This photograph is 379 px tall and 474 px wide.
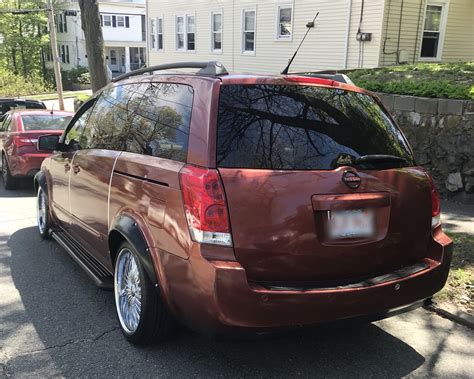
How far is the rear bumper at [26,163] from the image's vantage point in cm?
909

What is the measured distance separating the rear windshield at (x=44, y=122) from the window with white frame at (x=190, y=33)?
1742 centimetres

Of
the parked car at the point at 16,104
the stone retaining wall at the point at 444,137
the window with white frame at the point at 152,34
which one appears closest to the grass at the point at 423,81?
the stone retaining wall at the point at 444,137

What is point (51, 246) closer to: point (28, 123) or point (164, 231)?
point (164, 231)

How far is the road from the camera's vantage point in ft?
10.7

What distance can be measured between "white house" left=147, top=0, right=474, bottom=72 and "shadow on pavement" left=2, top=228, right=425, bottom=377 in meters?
14.5

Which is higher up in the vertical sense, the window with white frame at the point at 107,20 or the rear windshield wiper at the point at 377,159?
the window with white frame at the point at 107,20

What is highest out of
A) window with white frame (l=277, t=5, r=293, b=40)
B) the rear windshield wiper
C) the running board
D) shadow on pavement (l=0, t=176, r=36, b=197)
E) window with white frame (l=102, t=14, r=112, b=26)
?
window with white frame (l=102, t=14, r=112, b=26)

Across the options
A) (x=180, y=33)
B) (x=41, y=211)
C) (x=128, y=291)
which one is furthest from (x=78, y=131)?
(x=180, y=33)

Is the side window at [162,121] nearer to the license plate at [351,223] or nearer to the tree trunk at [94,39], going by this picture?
the license plate at [351,223]

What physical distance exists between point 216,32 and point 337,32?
8146 mm

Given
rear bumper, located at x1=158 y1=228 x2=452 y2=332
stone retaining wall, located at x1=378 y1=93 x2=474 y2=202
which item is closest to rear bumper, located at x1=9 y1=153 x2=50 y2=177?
stone retaining wall, located at x1=378 y1=93 x2=474 y2=202

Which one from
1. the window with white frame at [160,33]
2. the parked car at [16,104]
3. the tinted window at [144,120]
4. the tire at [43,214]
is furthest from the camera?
the window with white frame at [160,33]

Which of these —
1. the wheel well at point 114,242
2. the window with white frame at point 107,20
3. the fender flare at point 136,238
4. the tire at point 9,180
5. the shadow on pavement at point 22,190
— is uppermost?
the window with white frame at point 107,20

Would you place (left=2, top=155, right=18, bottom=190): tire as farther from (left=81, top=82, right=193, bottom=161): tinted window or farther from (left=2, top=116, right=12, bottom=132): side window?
(left=81, top=82, right=193, bottom=161): tinted window
